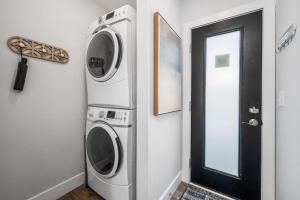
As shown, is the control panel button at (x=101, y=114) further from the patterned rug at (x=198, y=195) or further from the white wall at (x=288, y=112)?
the white wall at (x=288, y=112)

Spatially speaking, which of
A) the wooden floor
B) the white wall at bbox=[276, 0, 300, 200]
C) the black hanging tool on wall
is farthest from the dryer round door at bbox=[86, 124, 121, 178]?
the white wall at bbox=[276, 0, 300, 200]

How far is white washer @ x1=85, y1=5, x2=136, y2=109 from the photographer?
1283mm

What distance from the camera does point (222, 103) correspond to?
159 centimetres

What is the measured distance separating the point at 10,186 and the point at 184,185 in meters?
1.80

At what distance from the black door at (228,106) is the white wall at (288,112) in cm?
17

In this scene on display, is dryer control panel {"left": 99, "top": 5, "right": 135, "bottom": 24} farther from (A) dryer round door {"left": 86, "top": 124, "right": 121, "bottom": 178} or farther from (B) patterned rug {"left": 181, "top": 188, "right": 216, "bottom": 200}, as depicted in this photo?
(B) patterned rug {"left": 181, "top": 188, "right": 216, "bottom": 200}

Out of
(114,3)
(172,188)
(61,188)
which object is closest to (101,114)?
(61,188)

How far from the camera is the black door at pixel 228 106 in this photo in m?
1.41

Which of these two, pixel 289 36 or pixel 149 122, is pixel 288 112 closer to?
pixel 289 36

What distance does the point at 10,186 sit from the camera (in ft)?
3.97

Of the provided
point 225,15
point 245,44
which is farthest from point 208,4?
point 245,44

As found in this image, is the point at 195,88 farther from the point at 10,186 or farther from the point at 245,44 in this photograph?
the point at 10,186

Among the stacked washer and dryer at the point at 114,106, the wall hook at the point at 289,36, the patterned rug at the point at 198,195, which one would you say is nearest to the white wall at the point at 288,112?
the wall hook at the point at 289,36

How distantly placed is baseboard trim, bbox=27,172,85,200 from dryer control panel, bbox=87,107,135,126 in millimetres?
787
